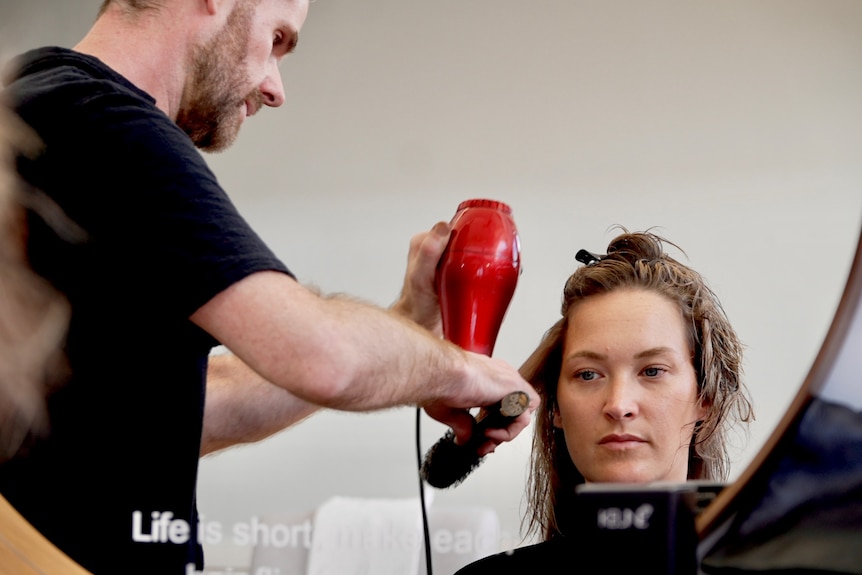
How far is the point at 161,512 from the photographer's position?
0.66 m

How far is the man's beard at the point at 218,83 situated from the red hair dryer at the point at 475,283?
317 mm

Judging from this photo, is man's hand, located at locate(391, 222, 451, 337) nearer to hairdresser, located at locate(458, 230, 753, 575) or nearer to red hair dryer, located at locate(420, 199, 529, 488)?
red hair dryer, located at locate(420, 199, 529, 488)

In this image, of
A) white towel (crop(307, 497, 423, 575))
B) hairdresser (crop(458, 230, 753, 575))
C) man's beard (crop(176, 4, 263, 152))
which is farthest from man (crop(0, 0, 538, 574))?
white towel (crop(307, 497, 423, 575))

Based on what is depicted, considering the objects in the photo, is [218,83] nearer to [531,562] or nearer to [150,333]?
[150,333]

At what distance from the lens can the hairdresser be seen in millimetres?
Answer: 868

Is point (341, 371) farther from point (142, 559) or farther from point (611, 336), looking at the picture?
point (611, 336)

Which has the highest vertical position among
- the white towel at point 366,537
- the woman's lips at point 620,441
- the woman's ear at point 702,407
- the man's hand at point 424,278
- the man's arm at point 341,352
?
the man's hand at point 424,278

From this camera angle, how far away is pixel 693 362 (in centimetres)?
91

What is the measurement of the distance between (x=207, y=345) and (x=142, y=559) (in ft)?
0.50

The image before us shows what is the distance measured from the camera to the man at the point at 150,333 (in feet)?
1.77


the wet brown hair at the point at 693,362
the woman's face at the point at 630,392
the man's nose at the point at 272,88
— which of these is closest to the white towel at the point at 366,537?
the wet brown hair at the point at 693,362

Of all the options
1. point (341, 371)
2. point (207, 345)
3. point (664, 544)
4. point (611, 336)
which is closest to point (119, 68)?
point (207, 345)

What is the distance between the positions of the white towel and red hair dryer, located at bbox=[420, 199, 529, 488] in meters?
0.59

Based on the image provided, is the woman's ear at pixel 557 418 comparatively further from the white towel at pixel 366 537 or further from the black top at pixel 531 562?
the white towel at pixel 366 537
